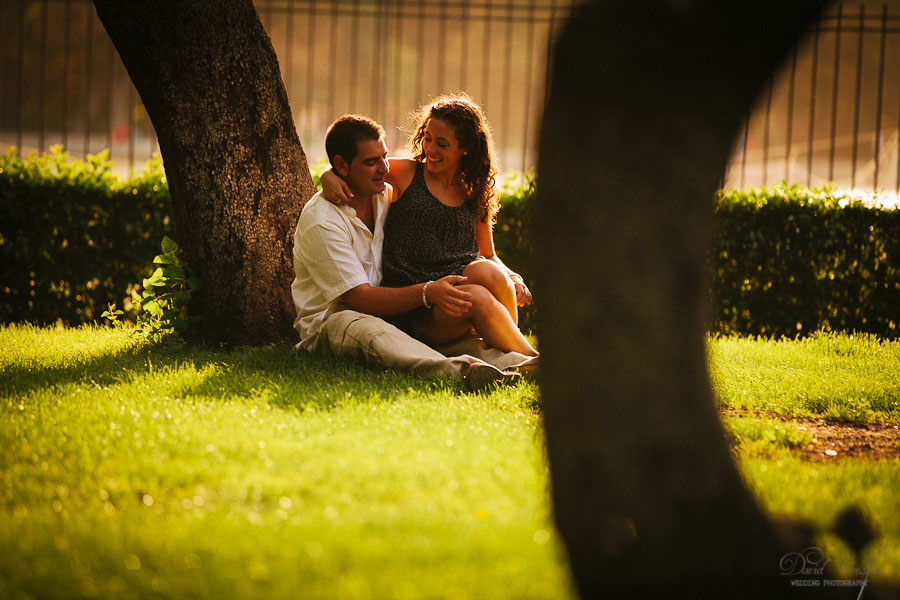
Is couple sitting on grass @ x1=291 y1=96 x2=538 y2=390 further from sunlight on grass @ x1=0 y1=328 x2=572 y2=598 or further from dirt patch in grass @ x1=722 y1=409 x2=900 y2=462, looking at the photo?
dirt patch in grass @ x1=722 y1=409 x2=900 y2=462

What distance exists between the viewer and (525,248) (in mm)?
7301

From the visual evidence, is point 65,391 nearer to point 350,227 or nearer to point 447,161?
point 350,227

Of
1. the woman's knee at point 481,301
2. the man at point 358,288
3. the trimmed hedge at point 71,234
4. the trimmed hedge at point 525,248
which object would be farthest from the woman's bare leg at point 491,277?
the trimmed hedge at point 71,234

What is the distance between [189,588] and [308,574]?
32 cm

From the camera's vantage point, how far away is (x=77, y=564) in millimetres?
2332

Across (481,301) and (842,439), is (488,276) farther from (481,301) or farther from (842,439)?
(842,439)

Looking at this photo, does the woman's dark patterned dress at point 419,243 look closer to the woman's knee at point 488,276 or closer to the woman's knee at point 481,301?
the woman's knee at point 488,276

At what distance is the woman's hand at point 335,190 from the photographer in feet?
16.3

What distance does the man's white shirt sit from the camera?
4887 millimetres

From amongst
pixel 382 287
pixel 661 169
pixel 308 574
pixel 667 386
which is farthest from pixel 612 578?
pixel 382 287

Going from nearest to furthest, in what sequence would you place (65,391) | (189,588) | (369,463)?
(189,588) < (369,463) < (65,391)

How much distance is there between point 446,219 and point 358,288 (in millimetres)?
785

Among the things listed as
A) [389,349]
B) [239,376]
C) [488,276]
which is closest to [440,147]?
[488,276]

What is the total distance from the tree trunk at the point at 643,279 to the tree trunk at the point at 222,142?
348 cm
